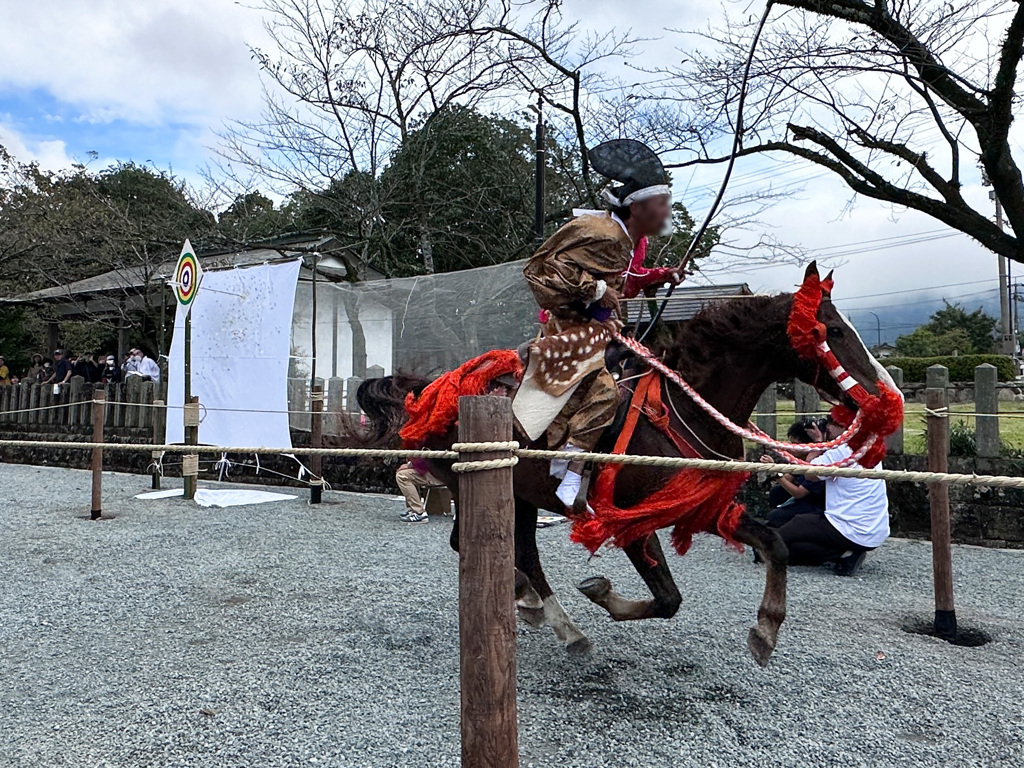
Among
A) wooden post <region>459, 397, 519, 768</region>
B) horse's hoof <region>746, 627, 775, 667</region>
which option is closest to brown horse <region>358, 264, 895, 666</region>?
horse's hoof <region>746, 627, 775, 667</region>

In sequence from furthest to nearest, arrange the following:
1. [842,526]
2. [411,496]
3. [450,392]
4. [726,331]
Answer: [411,496] → [842,526] → [450,392] → [726,331]

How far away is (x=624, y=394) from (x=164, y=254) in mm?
12514

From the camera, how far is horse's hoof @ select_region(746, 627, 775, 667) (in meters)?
3.04

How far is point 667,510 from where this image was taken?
2.96 metres

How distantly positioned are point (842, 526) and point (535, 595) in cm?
274

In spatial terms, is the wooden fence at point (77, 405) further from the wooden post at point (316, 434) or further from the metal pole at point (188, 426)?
the wooden post at point (316, 434)

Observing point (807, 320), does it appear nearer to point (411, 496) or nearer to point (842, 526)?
point (842, 526)

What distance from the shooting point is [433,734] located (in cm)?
269

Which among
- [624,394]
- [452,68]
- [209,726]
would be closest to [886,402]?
[624,394]

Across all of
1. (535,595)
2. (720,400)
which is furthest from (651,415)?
(535,595)

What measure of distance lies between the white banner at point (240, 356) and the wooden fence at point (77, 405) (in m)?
1.49

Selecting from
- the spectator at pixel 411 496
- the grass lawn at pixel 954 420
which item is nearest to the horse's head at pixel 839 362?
the grass lawn at pixel 954 420

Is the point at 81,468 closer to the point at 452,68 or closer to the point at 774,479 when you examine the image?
the point at 452,68

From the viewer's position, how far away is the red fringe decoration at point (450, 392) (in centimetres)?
352
